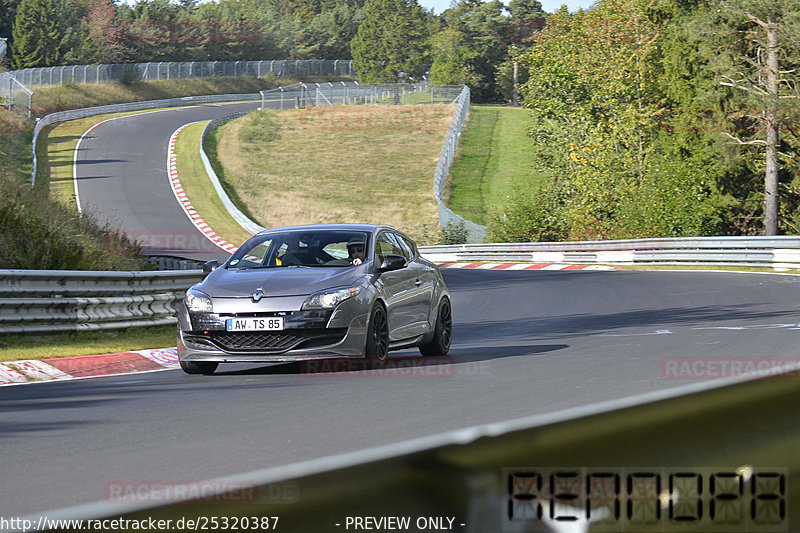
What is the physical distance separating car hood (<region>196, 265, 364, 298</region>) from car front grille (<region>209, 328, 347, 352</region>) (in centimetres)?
41

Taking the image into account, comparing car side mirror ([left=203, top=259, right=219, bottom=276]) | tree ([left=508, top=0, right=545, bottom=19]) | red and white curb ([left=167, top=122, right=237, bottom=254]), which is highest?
tree ([left=508, top=0, right=545, bottom=19])

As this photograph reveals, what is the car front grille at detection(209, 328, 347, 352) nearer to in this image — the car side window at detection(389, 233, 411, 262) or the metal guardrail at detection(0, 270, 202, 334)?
the car side window at detection(389, 233, 411, 262)

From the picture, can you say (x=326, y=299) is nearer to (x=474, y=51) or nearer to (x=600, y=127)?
(x=600, y=127)

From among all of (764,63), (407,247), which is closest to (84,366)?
(407,247)

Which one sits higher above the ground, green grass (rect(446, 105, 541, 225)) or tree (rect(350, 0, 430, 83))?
tree (rect(350, 0, 430, 83))

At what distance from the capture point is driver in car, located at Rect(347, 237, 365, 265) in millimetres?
12234

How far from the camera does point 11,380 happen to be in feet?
37.9

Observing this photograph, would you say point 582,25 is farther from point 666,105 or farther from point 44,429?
point 44,429

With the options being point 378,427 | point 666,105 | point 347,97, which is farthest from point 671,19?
point 378,427

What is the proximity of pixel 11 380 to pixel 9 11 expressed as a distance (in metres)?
110

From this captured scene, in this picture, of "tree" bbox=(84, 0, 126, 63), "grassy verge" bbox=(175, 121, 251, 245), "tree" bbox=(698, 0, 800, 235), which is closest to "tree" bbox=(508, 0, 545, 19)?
"tree" bbox=(84, 0, 126, 63)

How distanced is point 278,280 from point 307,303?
555 millimetres

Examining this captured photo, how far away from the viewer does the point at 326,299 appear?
11.1 metres

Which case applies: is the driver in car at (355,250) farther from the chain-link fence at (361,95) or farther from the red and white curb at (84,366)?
the chain-link fence at (361,95)
